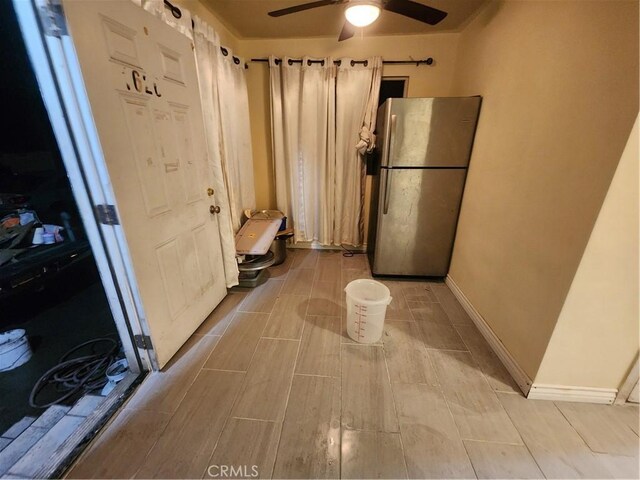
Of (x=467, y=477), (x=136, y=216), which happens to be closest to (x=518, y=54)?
(x=467, y=477)

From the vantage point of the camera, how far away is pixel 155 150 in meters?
1.39

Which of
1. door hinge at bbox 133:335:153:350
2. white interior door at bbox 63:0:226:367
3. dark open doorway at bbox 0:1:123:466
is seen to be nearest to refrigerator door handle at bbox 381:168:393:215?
white interior door at bbox 63:0:226:367

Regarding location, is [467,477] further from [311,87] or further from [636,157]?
[311,87]

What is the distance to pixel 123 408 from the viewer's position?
51.5 inches

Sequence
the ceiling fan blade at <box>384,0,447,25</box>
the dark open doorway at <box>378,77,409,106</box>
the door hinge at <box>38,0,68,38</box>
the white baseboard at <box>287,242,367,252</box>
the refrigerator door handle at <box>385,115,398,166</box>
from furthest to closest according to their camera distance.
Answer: the white baseboard at <box>287,242,367,252</box> → the dark open doorway at <box>378,77,409,106</box> → the refrigerator door handle at <box>385,115,398,166</box> → the ceiling fan blade at <box>384,0,447,25</box> → the door hinge at <box>38,0,68,38</box>

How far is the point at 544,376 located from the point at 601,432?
0.94 ft

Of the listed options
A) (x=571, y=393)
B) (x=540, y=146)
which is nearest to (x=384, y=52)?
(x=540, y=146)

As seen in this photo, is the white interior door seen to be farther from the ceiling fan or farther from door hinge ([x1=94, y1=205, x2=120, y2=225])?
the ceiling fan

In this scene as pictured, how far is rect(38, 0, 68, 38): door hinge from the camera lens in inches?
36.6

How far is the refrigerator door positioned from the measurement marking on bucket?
134 centimetres

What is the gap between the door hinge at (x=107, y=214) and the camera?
1.18m

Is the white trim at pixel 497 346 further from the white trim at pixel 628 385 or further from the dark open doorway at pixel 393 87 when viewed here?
the dark open doorway at pixel 393 87

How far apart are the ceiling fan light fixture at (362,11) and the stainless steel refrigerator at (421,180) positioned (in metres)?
0.66

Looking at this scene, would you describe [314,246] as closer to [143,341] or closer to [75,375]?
[143,341]
